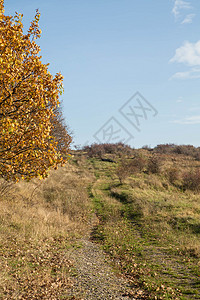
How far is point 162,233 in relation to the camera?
1282 cm

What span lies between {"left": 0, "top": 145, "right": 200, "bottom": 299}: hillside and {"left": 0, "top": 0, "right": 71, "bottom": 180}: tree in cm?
333

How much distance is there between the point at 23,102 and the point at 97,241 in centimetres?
792

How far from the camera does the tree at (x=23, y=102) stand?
695 cm

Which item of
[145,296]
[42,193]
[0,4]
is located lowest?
[145,296]

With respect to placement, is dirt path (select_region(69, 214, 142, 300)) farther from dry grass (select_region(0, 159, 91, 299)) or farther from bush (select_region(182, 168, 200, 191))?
bush (select_region(182, 168, 200, 191))

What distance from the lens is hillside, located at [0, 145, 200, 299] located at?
7402 mm

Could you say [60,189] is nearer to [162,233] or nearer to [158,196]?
[158,196]

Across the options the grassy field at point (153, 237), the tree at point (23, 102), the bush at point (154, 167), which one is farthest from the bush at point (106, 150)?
the tree at point (23, 102)

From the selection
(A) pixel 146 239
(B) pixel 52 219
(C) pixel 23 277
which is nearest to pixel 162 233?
(A) pixel 146 239

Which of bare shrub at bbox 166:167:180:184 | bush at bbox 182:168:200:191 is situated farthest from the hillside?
bare shrub at bbox 166:167:180:184

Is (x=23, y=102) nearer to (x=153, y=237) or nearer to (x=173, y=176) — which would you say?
(x=153, y=237)

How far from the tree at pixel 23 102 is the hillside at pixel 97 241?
10.9 feet

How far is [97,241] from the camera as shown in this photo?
39.5 ft

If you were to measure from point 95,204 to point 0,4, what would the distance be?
49.1 ft
